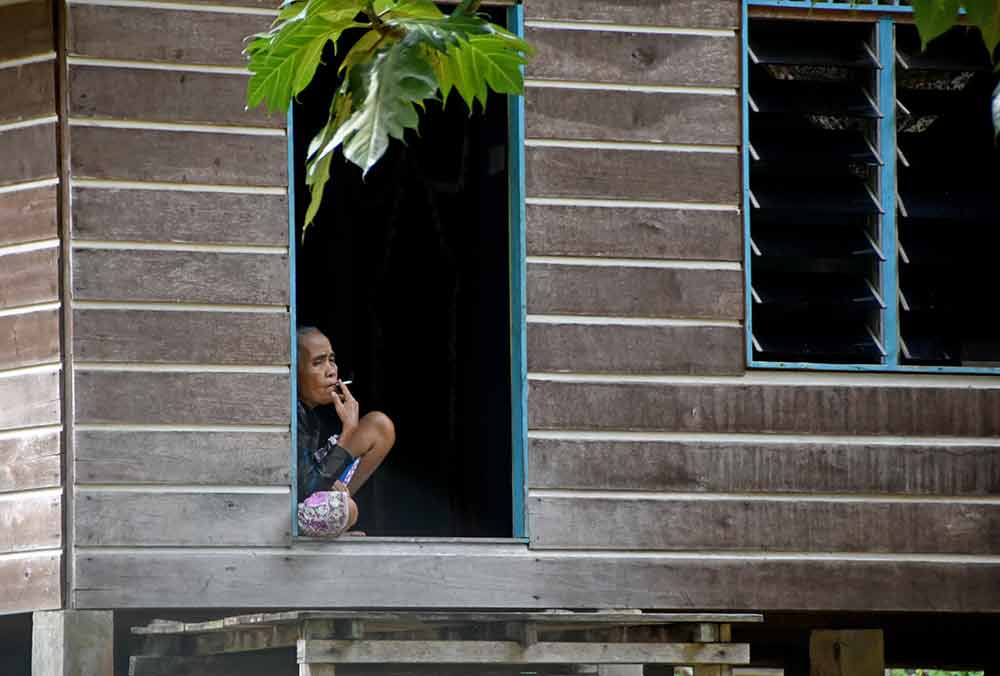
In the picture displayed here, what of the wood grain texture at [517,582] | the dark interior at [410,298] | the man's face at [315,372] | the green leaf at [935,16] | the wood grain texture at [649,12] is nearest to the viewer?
the green leaf at [935,16]

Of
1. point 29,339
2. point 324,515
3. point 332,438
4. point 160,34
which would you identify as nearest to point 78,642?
point 324,515

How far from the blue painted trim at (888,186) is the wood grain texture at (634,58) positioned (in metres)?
0.70

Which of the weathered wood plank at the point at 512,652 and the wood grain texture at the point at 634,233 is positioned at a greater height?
the wood grain texture at the point at 634,233

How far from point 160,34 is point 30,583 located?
7.46 feet

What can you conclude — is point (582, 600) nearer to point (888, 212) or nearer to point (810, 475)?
point (810, 475)

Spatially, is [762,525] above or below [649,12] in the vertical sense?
below

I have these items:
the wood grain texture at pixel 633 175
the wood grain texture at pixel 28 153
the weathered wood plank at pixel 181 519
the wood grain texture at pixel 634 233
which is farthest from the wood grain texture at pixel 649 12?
the weathered wood plank at pixel 181 519

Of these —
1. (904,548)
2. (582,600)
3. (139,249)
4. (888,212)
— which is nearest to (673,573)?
(582,600)

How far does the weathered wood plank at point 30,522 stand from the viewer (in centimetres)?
748

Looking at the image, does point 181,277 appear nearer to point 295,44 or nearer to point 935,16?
point 295,44

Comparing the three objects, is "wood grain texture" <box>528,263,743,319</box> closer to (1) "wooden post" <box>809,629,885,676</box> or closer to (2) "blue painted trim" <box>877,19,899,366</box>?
(2) "blue painted trim" <box>877,19,899,366</box>

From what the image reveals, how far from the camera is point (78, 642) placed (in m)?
7.42

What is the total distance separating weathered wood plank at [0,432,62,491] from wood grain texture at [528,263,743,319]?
2.05 m

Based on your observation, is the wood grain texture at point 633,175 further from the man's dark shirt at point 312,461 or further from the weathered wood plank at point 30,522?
the weathered wood plank at point 30,522
